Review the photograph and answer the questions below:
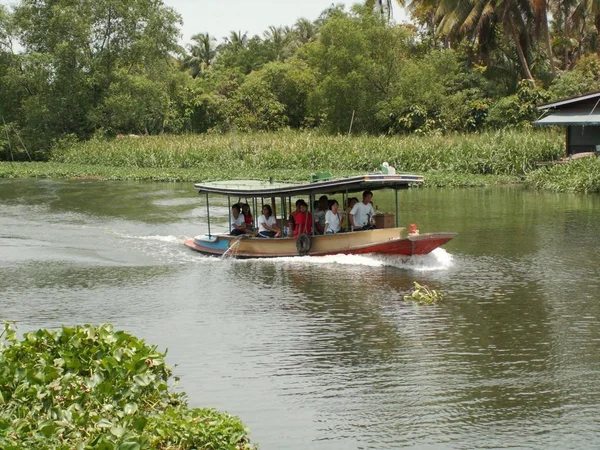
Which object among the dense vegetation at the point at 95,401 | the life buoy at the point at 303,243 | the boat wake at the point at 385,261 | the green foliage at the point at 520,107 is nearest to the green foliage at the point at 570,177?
the green foliage at the point at 520,107

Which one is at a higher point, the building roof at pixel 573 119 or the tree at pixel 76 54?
the tree at pixel 76 54

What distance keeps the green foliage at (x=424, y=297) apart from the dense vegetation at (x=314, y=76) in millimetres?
28826

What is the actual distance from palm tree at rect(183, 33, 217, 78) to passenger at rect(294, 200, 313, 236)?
206 feet

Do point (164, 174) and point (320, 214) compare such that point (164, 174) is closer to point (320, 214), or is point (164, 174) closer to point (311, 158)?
point (311, 158)

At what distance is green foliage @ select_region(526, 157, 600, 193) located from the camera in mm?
31719

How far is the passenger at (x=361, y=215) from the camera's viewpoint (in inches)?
722

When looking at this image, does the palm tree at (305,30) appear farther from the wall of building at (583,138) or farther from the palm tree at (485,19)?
the wall of building at (583,138)

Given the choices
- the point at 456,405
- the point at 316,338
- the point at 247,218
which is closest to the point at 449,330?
the point at 316,338

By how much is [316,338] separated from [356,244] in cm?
552

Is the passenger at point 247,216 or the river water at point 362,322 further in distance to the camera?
the passenger at point 247,216

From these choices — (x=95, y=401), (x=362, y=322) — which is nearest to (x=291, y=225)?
(x=362, y=322)

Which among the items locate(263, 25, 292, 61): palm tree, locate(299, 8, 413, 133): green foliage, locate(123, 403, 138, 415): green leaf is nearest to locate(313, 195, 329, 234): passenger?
locate(123, 403, 138, 415): green leaf

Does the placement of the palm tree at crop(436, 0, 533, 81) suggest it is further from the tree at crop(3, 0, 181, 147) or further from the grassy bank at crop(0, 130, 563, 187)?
the tree at crop(3, 0, 181, 147)

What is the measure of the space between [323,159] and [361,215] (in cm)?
2150
